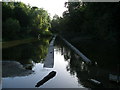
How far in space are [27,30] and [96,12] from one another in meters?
19.8

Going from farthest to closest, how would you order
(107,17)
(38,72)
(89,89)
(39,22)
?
(39,22) → (107,17) → (38,72) → (89,89)

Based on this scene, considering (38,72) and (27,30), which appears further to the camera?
(27,30)

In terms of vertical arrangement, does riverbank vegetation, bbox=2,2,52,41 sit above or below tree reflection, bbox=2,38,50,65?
above

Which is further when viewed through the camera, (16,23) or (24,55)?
(16,23)

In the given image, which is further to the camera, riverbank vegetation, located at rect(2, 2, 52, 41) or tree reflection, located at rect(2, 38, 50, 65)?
riverbank vegetation, located at rect(2, 2, 52, 41)

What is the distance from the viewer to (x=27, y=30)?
54438 millimetres

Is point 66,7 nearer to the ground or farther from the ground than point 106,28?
farther from the ground

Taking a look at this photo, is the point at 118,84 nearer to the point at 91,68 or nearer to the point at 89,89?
the point at 89,89

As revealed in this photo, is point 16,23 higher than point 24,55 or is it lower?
higher

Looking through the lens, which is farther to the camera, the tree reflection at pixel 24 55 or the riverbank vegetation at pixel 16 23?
the riverbank vegetation at pixel 16 23

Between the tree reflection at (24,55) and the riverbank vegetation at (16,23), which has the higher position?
the riverbank vegetation at (16,23)

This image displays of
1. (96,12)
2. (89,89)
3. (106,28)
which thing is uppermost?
(96,12)

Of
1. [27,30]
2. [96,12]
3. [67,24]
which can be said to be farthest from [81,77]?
[67,24]

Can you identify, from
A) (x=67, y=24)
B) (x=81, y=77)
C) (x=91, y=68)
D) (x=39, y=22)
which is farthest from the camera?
(x=39, y=22)
